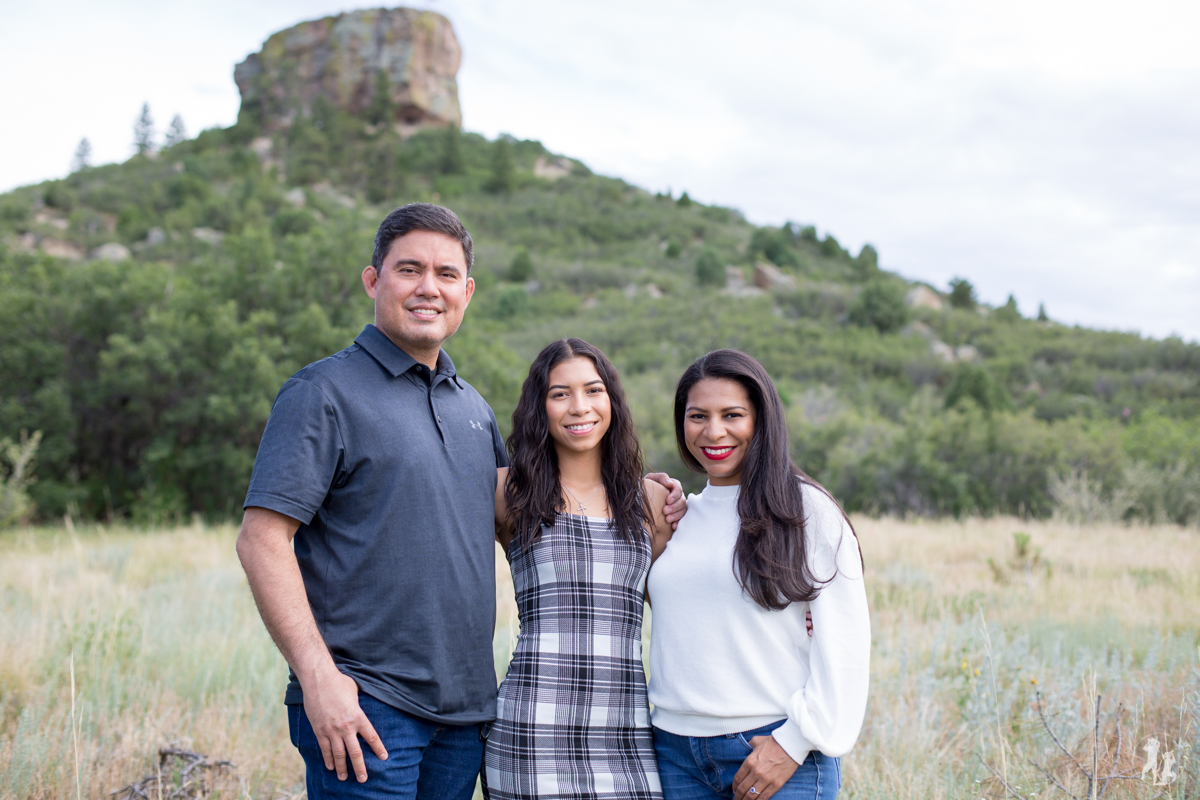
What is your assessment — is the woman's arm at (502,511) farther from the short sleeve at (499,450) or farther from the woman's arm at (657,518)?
the woman's arm at (657,518)

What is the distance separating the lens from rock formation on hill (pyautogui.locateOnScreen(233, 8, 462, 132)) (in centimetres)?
6888

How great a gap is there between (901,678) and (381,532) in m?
3.57

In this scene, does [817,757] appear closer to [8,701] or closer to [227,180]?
[8,701]

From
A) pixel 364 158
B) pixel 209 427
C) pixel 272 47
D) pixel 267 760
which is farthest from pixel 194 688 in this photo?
pixel 272 47

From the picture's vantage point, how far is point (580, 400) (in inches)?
103

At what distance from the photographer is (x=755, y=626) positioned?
88.4 inches

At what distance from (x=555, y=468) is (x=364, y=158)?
54.8 meters

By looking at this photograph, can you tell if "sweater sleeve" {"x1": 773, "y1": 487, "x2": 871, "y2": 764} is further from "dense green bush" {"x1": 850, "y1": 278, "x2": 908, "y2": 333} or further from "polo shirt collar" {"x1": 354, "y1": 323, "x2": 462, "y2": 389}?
"dense green bush" {"x1": 850, "y1": 278, "x2": 908, "y2": 333}

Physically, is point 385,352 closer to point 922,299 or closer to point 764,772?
point 764,772

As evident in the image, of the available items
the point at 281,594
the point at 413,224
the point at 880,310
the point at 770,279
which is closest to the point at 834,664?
the point at 281,594

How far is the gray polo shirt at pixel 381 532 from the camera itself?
6.65 feet

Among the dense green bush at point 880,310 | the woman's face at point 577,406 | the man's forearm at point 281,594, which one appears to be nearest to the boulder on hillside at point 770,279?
the dense green bush at point 880,310

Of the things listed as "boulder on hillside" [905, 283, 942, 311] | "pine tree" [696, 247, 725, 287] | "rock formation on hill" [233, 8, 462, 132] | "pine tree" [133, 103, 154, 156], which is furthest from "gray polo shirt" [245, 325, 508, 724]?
"pine tree" [133, 103, 154, 156]

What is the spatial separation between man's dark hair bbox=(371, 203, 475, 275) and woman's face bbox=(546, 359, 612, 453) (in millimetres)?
628
